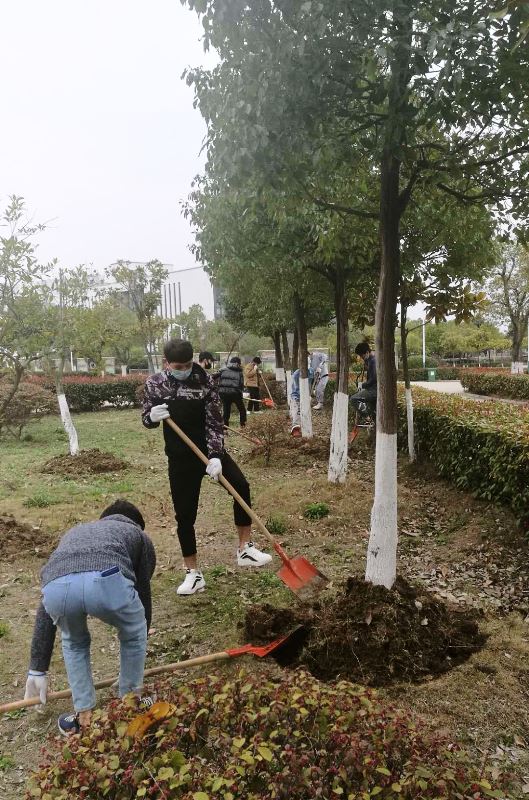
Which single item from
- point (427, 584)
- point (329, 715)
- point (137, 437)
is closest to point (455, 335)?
point (137, 437)

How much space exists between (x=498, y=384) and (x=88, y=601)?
21.8 m

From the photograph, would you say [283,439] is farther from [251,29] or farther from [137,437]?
[251,29]

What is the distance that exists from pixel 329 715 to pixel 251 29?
332 cm

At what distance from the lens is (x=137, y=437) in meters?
13.3

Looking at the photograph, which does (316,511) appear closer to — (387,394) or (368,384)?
(387,394)

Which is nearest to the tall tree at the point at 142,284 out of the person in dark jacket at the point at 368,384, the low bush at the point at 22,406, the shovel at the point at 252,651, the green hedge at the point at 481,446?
the low bush at the point at 22,406

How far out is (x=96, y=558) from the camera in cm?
252

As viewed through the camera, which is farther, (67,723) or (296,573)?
(296,573)

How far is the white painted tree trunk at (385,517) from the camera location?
3.81 meters

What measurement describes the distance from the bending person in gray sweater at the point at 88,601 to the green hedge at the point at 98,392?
17274 mm

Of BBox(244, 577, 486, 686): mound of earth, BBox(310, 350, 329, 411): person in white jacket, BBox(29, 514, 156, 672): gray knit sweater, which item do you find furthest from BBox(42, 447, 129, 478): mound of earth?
BBox(310, 350, 329, 411): person in white jacket

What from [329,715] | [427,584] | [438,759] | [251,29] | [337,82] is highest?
[251,29]

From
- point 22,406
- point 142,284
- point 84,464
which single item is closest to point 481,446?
point 84,464

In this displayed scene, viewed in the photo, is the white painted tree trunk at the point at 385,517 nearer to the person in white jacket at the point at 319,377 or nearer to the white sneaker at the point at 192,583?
the white sneaker at the point at 192,583
